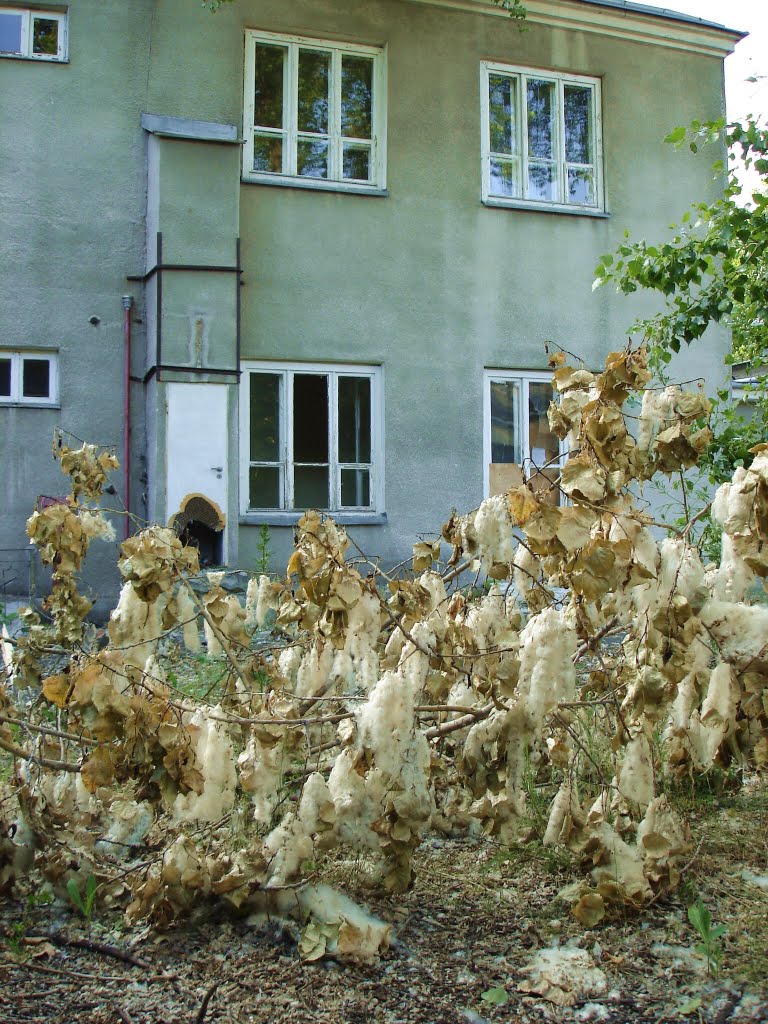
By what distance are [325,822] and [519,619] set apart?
1.17 meters

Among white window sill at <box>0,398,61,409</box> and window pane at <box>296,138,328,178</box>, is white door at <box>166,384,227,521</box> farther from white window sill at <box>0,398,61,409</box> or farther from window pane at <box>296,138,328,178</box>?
A: window pane at <box>296,138,328,178</box>

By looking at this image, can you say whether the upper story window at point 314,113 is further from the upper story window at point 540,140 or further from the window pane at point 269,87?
the upper story window at point 540,140

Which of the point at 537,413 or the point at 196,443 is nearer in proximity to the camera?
the point at 196,443

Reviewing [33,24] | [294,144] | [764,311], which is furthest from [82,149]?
[764,311]

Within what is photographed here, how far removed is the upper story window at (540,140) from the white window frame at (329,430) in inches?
93.8

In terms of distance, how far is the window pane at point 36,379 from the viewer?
8398mm

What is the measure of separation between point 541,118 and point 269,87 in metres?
2.86

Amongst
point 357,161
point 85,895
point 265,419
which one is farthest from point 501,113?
point 85,895

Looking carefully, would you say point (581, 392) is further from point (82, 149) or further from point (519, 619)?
point (82, 149)

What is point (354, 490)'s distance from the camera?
923cm

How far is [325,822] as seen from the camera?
236 cm

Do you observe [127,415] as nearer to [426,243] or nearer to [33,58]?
[33,58]

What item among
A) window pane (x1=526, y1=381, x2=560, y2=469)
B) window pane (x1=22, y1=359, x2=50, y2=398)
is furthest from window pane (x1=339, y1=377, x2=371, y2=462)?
window pane (x1=22, y1=359, x2=50, y2=398)

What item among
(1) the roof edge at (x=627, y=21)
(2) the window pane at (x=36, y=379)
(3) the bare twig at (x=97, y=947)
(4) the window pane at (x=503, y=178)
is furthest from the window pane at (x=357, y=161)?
(3) the bare twig at (x=97, y=947)
